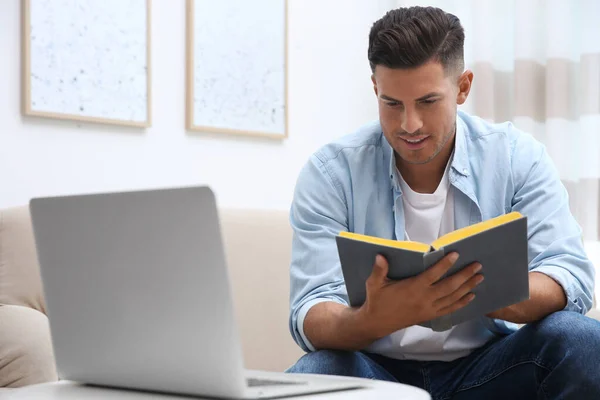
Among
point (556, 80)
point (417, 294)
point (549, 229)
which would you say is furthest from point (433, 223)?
point (556, 80)

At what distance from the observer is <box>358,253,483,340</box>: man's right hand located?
1221 millimetres

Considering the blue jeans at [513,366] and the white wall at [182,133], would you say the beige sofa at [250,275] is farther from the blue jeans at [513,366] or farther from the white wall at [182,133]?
the blue jeans at [513,366]

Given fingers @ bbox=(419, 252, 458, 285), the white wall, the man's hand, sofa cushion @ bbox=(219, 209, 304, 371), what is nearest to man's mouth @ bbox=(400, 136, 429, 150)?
the man's hand

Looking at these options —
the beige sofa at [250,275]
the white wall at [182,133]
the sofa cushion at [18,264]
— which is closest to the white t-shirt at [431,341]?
the beige sofa at [250,275]

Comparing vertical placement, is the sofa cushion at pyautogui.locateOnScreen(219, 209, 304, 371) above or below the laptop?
below

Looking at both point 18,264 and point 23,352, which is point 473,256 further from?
point 18,264

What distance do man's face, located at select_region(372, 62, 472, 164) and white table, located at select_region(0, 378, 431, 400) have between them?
0.63m

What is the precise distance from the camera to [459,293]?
127 cm

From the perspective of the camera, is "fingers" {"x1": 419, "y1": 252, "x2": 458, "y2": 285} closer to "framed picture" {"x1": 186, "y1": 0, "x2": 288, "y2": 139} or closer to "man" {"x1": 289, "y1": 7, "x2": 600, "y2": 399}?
"man" {"x1": 289, "y1": 7, "x2": 600, "y2": 399}

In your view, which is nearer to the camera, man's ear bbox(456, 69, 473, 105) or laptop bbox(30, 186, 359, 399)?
laptop bbox(30, 186, 359, 399)

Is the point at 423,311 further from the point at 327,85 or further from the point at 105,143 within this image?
the point at 327,85

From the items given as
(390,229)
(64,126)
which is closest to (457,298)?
(390,229)

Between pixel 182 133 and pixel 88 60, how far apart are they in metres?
0.39

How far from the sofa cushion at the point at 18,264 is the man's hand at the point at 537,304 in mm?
1085
